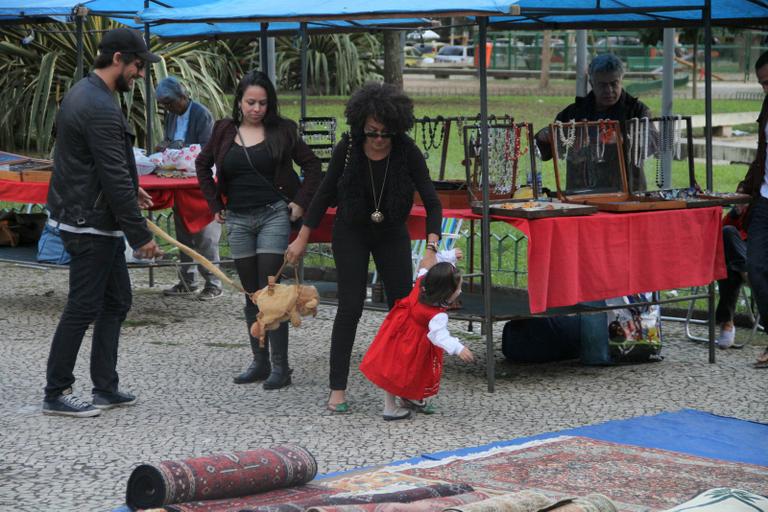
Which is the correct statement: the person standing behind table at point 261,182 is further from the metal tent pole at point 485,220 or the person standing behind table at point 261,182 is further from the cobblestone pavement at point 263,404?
the metal tent pole at point 485,220

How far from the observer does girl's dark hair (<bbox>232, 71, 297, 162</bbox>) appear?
7.33 meters

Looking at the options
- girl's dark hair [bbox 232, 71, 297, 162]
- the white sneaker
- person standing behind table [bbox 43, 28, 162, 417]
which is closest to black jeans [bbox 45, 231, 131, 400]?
person standing behind table [bbox 43, 28, 162, 417]

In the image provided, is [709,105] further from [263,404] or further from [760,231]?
[263,404]

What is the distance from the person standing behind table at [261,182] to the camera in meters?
7.35

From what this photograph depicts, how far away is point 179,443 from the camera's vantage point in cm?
626

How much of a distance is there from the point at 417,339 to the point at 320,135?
2944 mm

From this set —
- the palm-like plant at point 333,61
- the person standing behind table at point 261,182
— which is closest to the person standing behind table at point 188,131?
the person standing behind table at point 261,182

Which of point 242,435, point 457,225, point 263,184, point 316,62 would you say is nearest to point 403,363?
point 242,435

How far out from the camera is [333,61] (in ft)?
89.9

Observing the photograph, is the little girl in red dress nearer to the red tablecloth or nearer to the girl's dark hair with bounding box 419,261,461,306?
the girl's dark hair with bounding box 419,261,461,306

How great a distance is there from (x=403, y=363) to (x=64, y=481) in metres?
1.84

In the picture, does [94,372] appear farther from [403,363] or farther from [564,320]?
[564,320]

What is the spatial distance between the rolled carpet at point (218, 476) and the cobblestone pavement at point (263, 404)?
431 millimetres

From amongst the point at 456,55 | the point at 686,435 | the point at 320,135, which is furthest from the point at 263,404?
the point at 456,55
